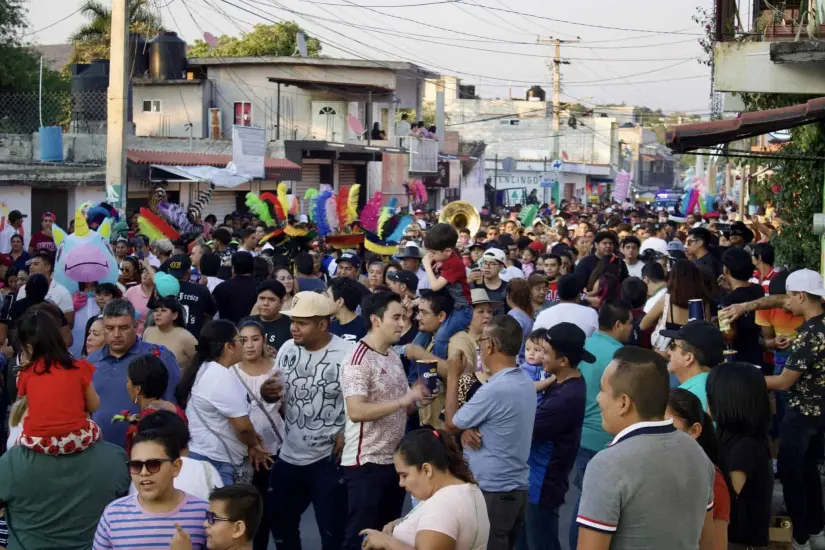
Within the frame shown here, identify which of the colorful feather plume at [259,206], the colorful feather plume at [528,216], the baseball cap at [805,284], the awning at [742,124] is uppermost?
the awning at [742,124]

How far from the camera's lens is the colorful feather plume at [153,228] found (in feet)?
47.9

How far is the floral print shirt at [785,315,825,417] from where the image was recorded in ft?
23.6

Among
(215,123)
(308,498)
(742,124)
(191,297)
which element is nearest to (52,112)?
(215,123)

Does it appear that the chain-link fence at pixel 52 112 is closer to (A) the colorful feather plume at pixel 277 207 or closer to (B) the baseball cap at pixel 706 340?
(A) the colorful feather plume at pixel 277 207

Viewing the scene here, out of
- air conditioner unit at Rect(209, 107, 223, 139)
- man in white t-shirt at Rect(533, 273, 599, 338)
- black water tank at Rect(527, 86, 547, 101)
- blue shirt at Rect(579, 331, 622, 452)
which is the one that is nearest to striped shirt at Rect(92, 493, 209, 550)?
blue shirt at Rect(579, 331, 622, 452)

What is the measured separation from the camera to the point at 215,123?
3788 cm

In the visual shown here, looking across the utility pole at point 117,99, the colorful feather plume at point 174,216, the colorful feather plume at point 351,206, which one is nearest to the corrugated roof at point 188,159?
the utility pole at point 117,99

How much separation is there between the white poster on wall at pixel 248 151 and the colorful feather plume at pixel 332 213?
10246mm

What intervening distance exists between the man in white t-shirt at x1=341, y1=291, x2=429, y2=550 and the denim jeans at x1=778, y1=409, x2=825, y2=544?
2.76 meters

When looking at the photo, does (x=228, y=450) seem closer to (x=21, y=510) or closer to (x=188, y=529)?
(x=21, y=510)

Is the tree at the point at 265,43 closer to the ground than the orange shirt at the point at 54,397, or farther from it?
farther from it

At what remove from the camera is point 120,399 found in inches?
253

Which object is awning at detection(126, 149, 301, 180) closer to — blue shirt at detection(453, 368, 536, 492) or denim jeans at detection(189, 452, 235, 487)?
denim jeans at detection(189, 452, 235, 487)

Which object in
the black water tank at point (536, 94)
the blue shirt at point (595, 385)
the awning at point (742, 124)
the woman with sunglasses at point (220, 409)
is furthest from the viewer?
the black water tank at point (536, 94)
